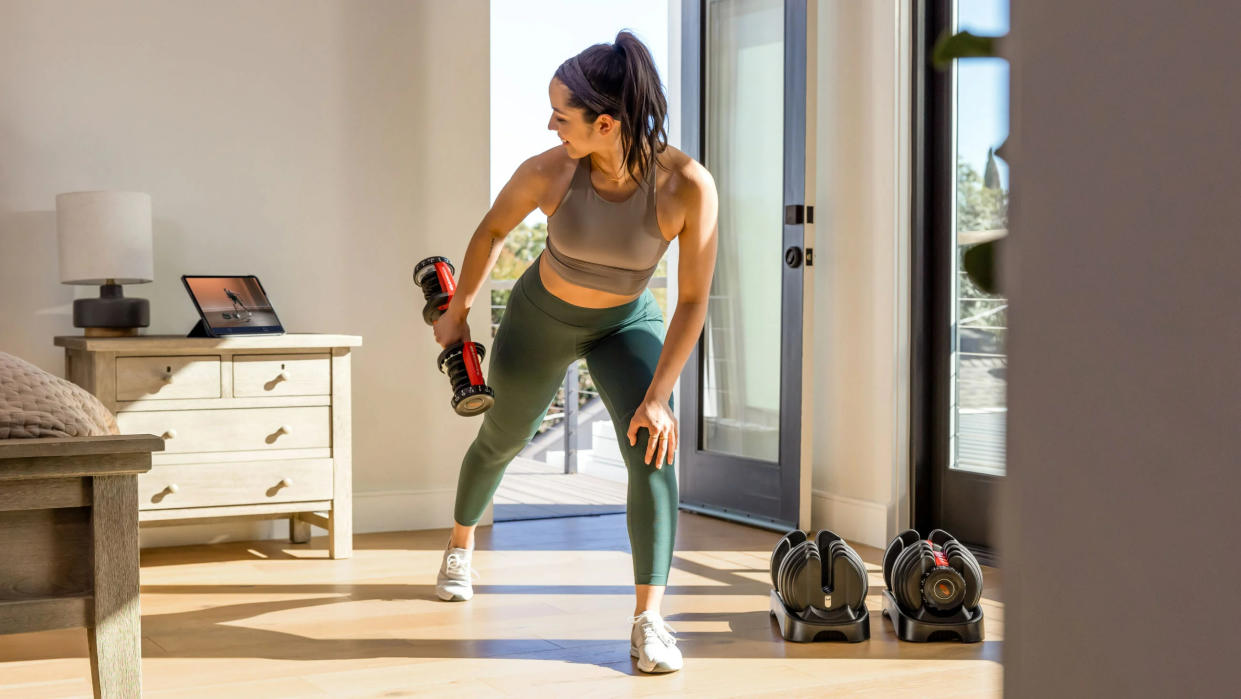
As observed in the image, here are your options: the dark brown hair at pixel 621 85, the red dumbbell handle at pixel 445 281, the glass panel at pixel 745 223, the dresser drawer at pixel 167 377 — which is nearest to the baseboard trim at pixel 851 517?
the glass panel at pixel 745 223

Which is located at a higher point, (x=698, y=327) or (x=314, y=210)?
(x=314, y=210)

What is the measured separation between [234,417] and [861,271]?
81.1 inches

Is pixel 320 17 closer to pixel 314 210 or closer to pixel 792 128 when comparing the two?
pixel 314 210

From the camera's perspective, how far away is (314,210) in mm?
3834

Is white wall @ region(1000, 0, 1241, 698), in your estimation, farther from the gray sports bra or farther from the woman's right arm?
the woman's right arm

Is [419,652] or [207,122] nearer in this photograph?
[419,652]

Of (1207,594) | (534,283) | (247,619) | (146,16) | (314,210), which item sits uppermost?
(146,16)

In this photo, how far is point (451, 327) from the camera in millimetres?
2508

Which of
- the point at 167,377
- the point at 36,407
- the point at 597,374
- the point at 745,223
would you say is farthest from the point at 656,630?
the point at 745,223

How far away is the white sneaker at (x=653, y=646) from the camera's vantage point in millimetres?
2254

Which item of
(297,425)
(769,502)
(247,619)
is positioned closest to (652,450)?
(247,619)

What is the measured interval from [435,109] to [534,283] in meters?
1.65

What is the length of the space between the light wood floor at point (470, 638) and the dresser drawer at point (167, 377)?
0.51 metres

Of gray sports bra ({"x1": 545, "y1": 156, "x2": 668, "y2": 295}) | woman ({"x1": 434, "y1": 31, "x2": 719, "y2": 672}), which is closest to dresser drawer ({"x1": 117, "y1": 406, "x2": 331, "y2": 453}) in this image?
woman ({"x1": 434, "y1": 31, "x2": 719, "y2": 672})
